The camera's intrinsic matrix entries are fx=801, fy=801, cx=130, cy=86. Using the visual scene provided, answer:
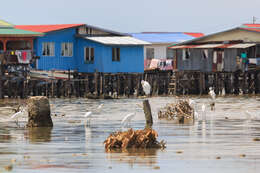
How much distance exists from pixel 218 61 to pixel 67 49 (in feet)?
38.2

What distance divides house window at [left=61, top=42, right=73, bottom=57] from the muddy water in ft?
97.2

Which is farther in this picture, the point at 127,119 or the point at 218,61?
the point at 218,61

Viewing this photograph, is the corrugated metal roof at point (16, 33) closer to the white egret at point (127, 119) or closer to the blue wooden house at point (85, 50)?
the blue wooden house at point (85, 50)

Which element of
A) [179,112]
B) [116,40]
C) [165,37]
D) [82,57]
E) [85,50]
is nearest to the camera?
[179,112]

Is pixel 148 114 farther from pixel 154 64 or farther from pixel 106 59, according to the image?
pixel 154 64

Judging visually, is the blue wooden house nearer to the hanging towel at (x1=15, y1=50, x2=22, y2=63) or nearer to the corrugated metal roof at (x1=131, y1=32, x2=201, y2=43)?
the hanging towel at (x1=15, y1=50, x2=22, y2=63)

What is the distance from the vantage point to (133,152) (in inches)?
720

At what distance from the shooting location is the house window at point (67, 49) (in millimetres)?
59625

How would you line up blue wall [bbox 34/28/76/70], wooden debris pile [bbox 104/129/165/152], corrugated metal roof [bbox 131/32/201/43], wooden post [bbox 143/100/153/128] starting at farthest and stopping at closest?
corrugated metal roof [bbox 131/32/201/43] < blue wall [bbox 34/28/76/70] < wooden post [bbox 143/100/153/128] < wooden debris pile [bbox 104/129/165/152]

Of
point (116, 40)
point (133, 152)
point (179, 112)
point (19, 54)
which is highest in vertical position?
point (116, 40)

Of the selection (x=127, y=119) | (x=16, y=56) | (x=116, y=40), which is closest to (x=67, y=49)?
(x=116, y=40)

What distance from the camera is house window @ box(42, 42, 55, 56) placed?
57719 mm

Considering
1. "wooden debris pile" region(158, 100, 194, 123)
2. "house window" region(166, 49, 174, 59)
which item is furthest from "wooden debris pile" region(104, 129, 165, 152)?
"house window" region(166, 49, 174, 59)

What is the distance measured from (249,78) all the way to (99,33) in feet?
40.4
